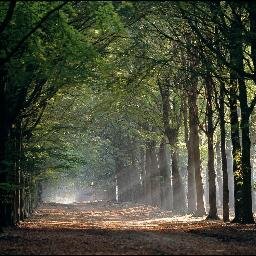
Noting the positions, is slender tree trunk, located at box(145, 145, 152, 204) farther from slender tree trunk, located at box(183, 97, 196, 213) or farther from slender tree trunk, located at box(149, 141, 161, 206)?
slender tree trunk, located at box(183, 97, 196, 213)

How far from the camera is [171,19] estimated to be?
23156 millimetres

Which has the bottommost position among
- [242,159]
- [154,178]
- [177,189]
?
[177,189]

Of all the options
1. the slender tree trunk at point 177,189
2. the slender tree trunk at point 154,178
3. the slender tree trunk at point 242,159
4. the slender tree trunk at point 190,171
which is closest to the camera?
the slender tree trunk at point 242,159

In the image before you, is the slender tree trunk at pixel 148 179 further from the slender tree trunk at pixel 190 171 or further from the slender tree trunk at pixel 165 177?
the slender tree trunk at pixel 190 171

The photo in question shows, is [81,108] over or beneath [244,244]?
over

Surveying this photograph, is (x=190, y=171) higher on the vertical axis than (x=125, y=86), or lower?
lower

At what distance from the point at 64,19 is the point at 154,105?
28.1 meters

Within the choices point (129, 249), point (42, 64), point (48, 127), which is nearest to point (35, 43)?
point (42, 64)

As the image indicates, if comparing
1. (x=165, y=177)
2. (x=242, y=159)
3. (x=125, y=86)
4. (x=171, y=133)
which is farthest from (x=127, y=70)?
(x=165, y=177)

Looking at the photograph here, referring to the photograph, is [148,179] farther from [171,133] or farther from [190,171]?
[190,171]

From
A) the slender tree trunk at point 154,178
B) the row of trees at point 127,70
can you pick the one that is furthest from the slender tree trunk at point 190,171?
the slender tree trunk at point 154,178

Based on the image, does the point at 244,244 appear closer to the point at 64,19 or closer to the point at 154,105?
the point at 64,19

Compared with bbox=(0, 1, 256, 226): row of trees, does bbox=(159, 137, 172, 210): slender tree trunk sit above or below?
below

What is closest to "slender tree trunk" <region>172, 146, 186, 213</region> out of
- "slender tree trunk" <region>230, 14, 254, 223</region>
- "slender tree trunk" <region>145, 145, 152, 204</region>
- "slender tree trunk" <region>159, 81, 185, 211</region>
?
"slender tree trunk" <region>159, 81, 185, 211</region>
